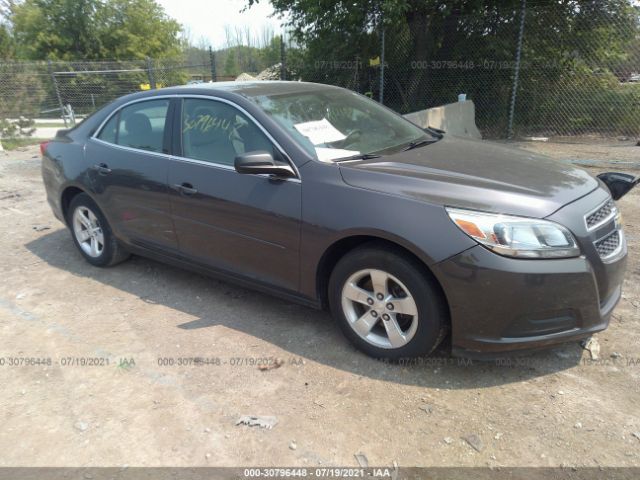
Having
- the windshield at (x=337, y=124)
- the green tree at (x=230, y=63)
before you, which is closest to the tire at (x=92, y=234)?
the windshield at (x=337, y=124)

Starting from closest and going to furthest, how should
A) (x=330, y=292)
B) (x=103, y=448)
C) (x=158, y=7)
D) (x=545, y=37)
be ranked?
(x=103, y=448), (x=330, y=292), (x=545, y=37), (x=158, y=7)

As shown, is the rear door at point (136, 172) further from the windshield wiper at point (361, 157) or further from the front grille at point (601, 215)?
the front grille at point (601, 215)

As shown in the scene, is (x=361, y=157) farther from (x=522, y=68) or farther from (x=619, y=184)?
(x=522, y=68)

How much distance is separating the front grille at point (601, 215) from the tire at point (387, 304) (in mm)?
909

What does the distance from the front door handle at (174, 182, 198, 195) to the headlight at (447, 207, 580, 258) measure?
1.99m

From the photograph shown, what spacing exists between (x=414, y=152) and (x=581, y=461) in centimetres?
205

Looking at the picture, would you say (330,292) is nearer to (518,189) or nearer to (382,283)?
(382,283)

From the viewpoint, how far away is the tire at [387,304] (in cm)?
273

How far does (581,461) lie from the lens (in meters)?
2.26

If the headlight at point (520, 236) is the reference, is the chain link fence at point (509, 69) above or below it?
above

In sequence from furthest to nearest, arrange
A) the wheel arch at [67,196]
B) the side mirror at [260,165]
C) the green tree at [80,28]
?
1. the green tree at [80,28]
2. the wheel arch at [67,196]
3. the side mirror at [260,165]

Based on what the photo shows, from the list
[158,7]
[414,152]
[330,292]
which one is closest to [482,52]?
[414,152]

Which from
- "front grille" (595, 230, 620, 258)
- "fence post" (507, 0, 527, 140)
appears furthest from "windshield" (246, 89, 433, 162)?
"fence post" (507, 0, 527, 140)

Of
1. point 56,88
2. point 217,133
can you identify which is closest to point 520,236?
point 217,133
